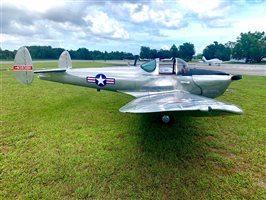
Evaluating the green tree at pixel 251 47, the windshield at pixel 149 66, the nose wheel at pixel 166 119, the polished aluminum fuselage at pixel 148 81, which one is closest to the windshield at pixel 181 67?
the polished aluminum fuselage at pixel 148 81

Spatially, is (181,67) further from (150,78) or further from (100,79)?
(100,79)

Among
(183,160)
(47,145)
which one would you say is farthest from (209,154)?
(47,145)

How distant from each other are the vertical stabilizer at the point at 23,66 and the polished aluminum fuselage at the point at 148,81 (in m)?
0.65

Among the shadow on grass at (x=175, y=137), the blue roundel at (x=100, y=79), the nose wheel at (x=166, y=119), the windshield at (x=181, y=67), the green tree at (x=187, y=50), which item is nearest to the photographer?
the shadow on grass at (x=175, y=137)

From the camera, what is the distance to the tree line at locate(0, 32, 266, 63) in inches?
2741

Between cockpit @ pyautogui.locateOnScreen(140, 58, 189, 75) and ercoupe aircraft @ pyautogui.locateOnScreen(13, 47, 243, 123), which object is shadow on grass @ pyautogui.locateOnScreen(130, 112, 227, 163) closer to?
ercoupe aircraft @ pyautogui.locateOnScreen(13, 47, 243, 123)

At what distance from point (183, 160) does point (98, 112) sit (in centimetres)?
352

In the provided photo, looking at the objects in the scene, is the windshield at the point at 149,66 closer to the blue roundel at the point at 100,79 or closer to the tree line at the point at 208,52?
the blue roundel at the point at 100,79

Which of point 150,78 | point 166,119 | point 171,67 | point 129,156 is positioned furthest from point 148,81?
point 129,156

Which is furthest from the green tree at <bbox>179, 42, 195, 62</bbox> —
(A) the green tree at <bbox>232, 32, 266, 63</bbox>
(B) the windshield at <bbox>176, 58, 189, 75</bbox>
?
(B) the windshield at <bbox>176, 58, 189, 75</bbox>

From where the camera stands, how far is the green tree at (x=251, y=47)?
6850 cm

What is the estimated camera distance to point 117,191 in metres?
2.65

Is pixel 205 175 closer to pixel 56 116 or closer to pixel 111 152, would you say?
pixel 111 152

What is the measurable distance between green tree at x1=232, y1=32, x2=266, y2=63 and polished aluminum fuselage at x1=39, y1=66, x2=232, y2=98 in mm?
78860
